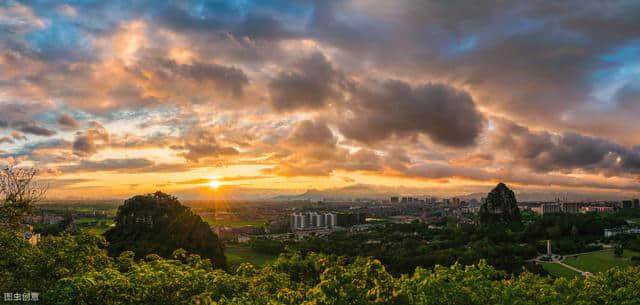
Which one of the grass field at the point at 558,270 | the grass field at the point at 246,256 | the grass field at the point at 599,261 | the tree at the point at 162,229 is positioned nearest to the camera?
the tree at the point at 162,229

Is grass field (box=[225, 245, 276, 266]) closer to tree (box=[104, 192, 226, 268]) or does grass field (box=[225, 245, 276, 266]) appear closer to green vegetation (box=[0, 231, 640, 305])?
tree (box=[104, 192, 226, 268])

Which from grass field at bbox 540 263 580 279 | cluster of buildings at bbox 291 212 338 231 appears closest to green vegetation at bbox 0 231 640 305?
grass field at bbox 540 263 580 279

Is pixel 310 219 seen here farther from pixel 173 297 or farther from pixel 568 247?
pixel 173 297

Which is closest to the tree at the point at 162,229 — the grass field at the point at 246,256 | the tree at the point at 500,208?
the grass field at the point at 246,256

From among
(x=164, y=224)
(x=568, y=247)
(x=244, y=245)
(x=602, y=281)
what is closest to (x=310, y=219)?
(x=244, y=245)

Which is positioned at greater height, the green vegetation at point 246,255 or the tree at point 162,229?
the tree at point 162,229

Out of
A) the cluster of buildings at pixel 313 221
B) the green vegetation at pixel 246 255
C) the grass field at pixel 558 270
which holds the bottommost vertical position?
the cluster of buildings at pixel 313 221

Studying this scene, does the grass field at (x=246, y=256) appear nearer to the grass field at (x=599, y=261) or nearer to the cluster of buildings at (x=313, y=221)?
the grass field at (x=599, y=261)
